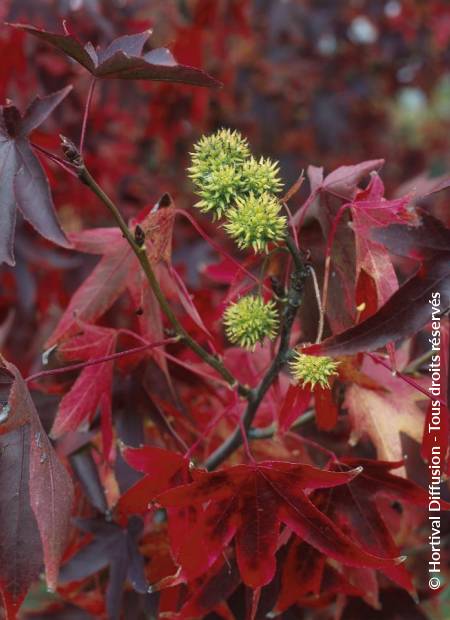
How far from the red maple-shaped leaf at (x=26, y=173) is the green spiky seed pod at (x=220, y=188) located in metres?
0.17

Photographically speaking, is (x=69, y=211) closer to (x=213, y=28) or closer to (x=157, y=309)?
(x=213, y=28)

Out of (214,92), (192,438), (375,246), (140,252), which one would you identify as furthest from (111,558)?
(214,92)

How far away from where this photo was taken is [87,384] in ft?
3.15

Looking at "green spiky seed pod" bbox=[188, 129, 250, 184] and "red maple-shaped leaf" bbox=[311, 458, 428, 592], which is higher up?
"green spiky seed pod" bbox=[188, 129, 250, 184]

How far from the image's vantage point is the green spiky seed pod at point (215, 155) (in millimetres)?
802

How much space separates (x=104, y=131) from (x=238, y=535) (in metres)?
1.80

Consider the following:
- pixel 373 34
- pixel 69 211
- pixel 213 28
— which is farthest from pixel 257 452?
pixel 373 34

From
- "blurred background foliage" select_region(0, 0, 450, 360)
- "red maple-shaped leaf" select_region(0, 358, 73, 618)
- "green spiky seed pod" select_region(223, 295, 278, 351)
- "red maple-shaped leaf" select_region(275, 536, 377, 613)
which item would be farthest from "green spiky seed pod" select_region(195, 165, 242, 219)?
"blurred background foliage" select_region(0, 0, 450, 360)

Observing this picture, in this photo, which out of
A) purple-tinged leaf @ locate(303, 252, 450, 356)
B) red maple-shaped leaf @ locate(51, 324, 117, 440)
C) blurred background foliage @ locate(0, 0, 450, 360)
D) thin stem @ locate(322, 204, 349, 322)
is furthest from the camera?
blurred background foliage @ locate(0, 0, 450, 360)

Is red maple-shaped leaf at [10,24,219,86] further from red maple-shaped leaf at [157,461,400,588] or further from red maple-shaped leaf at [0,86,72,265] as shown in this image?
red maple-shaped leaf at [157,461,400,588]

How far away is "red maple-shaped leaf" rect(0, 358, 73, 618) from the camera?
74cm

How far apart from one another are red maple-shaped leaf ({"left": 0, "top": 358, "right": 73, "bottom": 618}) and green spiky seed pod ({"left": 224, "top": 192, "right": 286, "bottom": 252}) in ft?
0.80

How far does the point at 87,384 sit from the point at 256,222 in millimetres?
314

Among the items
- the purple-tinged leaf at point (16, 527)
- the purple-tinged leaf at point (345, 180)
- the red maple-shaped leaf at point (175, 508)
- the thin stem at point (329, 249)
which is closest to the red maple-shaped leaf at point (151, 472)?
the red maple-shaped leaf at point (175, 508)
